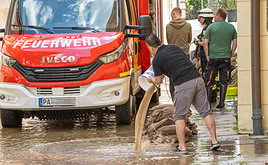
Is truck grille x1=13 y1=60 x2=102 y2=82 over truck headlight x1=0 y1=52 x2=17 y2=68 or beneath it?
beneath

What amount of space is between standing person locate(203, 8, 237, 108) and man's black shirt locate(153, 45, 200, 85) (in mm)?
4203

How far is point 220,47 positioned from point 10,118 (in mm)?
4129

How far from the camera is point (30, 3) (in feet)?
36.9

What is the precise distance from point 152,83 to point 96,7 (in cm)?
331

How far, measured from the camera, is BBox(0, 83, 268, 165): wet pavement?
7363 millimetres

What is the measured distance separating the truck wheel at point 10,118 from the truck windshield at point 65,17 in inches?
54.8

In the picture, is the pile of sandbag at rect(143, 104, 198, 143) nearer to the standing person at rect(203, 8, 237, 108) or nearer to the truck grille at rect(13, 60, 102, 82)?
the truck grille at rect(13, 60, 102, 82)

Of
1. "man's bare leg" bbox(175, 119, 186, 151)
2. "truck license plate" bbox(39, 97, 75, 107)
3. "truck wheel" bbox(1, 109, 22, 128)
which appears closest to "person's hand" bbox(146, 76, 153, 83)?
"man's bare leg" bbox(175, 119, 186, 151)

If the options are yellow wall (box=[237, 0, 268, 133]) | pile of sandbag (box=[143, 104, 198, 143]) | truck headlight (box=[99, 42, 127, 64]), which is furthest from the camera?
truck headlight (box=[99, 42, 127, 64])

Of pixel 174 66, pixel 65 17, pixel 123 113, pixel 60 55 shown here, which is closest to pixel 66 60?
pixel 60 55

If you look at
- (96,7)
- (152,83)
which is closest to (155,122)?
(152,83)

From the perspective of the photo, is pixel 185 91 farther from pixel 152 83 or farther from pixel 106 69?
pixel 106 69

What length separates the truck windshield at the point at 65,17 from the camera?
10.9m

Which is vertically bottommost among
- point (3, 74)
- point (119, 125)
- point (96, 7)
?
point (119, 125)
